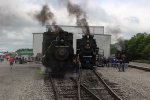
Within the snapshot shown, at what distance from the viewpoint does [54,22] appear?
2738 cm

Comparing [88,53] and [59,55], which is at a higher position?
[88,53]

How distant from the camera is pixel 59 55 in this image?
21.9m

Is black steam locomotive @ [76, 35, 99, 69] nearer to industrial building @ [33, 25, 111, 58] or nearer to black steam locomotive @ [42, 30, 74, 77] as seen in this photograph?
industrial building @ [33, 25, 111, 58]

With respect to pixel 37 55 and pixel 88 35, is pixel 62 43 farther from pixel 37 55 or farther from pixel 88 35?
pixel 37 55

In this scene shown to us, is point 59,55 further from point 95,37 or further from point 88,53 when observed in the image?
point 95,37

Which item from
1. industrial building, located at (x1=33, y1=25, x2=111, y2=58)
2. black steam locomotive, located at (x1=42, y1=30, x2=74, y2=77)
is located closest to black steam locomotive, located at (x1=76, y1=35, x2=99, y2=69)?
industrial building, located at (x1=33, y1=25, x2=111, y2=58)

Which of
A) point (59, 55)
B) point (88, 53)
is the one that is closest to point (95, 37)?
point (88, 53)

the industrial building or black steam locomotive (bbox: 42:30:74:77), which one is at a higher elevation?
the industrial building

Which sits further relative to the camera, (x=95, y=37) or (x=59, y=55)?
(x=95, y=37)

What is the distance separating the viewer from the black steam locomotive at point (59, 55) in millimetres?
21859

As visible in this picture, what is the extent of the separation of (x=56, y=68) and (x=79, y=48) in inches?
353

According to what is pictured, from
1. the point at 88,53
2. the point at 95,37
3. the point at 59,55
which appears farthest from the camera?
the point at 95,37

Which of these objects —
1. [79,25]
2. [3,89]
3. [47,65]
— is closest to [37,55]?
[79,25]

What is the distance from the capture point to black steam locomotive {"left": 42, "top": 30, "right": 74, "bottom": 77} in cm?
2186
